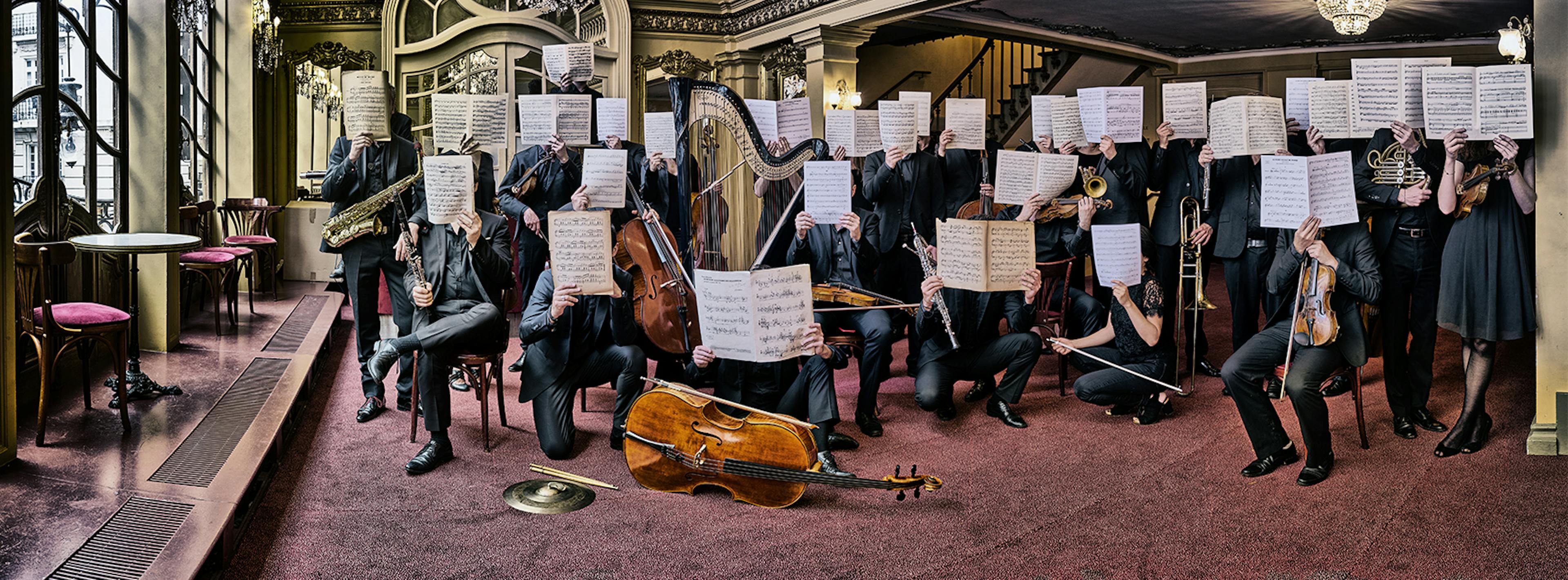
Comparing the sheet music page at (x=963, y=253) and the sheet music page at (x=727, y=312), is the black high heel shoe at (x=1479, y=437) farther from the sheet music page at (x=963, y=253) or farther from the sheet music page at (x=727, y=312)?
the sheet music page at (x=727, y=312)

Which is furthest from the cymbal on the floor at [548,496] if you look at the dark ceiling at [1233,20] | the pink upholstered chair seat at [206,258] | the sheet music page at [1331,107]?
the dark ceiling at [1233,20]

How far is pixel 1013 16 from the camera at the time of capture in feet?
29.9

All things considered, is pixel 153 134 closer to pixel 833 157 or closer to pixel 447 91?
pixel 833 157

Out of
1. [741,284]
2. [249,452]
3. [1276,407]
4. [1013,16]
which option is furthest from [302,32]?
[1276,407]

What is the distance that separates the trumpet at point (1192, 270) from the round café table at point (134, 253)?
164 inches

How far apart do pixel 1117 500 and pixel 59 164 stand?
15.0 feet

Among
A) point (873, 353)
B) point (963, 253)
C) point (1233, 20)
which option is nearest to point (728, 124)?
point (963, 253)

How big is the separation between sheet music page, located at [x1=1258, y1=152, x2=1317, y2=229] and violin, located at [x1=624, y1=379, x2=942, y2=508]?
5.33 feet

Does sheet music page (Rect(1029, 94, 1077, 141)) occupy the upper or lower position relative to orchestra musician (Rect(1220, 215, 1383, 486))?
upper

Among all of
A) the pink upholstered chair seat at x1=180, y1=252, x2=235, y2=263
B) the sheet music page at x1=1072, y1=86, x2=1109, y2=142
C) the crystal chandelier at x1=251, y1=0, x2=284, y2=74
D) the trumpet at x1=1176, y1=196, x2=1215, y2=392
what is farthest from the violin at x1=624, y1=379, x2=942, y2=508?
the crystal chandelier at x1=251, y1=0, x2=284, y2=74

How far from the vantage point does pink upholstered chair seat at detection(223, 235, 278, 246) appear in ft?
23.3

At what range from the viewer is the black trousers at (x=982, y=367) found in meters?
4.69

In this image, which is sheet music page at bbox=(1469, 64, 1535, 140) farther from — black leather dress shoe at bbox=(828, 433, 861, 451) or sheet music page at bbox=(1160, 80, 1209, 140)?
black leather dress shoe at bbox=(828, 433, 861, 451)

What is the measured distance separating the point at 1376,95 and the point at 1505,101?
41 cm
